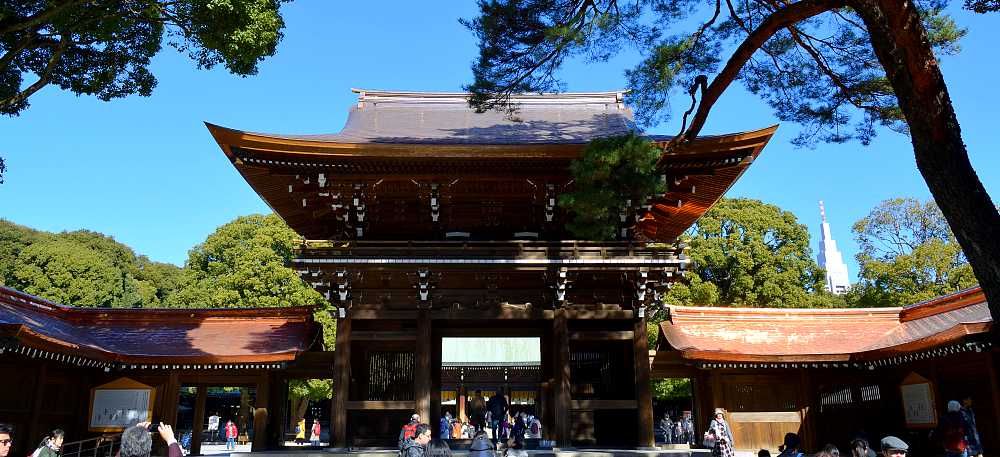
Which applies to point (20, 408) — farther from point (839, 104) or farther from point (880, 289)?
point (880, 289)

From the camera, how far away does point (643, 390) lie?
500 inches

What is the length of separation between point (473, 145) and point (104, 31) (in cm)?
630

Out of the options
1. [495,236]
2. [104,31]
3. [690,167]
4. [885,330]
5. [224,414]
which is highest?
[104,31]

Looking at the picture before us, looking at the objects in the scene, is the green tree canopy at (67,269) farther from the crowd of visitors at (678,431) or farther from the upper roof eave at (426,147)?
the upper roof eave at (426,147)

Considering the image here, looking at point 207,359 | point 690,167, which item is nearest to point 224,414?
point 207,359

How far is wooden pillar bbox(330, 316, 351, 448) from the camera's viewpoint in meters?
12.6

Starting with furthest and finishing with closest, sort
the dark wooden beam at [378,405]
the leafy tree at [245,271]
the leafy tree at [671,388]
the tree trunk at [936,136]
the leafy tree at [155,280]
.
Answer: the leafy tree at [155,280]
the leafy tree at [245,271]
the leafy tree at [671,388]
the dark wooden beam at [378,405]
the tree trunk at [936,136]

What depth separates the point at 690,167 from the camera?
12.8 meters

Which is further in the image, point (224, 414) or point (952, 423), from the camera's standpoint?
point (224, 414)

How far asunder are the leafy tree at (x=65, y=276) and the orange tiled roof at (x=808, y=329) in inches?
1263

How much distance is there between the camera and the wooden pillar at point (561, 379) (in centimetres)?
1245

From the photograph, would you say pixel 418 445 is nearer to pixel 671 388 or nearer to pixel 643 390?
pixel 643 390

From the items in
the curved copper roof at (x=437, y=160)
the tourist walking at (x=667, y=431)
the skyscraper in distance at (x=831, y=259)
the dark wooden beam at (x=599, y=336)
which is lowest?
the tourist walking at (x=667, y=431)

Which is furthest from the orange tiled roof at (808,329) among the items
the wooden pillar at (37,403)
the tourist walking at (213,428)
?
the tourist walking at (213,428)
